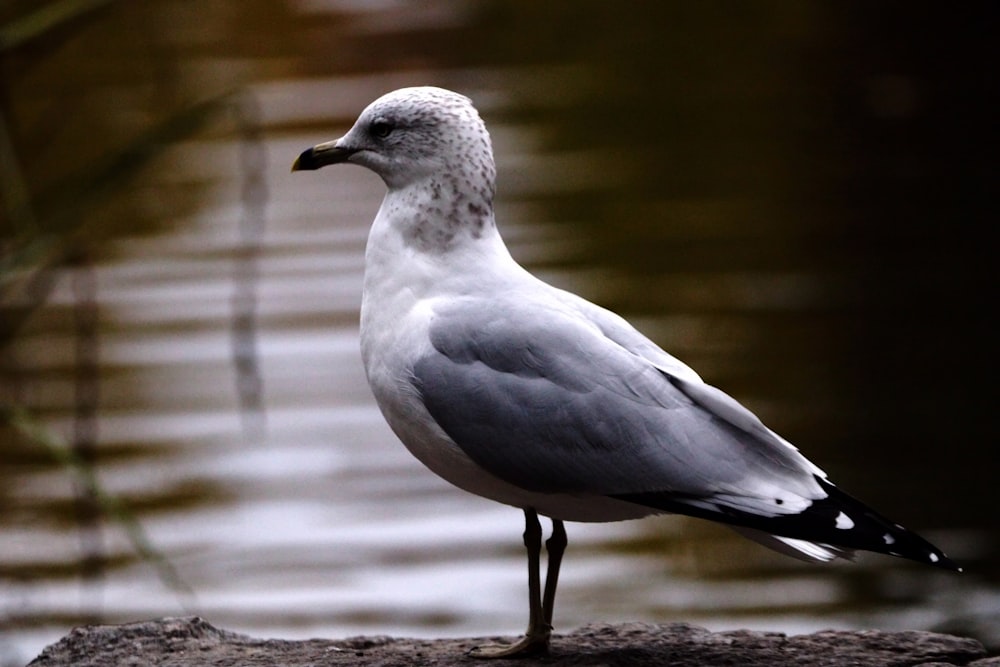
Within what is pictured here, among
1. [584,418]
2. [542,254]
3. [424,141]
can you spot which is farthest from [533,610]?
[542,254]

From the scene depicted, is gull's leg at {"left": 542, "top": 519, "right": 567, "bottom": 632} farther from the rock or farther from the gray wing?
the gray wing

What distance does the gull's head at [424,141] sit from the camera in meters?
3.13

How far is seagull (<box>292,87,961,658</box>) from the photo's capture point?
2.82m

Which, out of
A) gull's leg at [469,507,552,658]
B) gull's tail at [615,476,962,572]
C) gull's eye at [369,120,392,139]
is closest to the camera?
gull's tail at [615,476,962,572]

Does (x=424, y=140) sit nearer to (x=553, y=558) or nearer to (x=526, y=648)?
(x=553, y=558)

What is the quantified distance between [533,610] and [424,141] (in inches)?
33.6

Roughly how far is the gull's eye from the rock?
945mm

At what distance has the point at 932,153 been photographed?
29.6 ft

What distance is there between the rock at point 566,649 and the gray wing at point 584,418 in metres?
0.37

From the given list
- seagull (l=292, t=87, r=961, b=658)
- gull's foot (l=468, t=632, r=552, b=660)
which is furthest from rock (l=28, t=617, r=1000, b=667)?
seagull (l=292, t=87, r=961, b=658)

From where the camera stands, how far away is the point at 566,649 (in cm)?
314

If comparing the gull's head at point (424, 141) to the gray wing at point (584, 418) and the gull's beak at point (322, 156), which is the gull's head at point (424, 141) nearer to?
the gull's beak at point (322, 156)

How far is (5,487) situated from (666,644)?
3.44 meters

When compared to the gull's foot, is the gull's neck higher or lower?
higher
